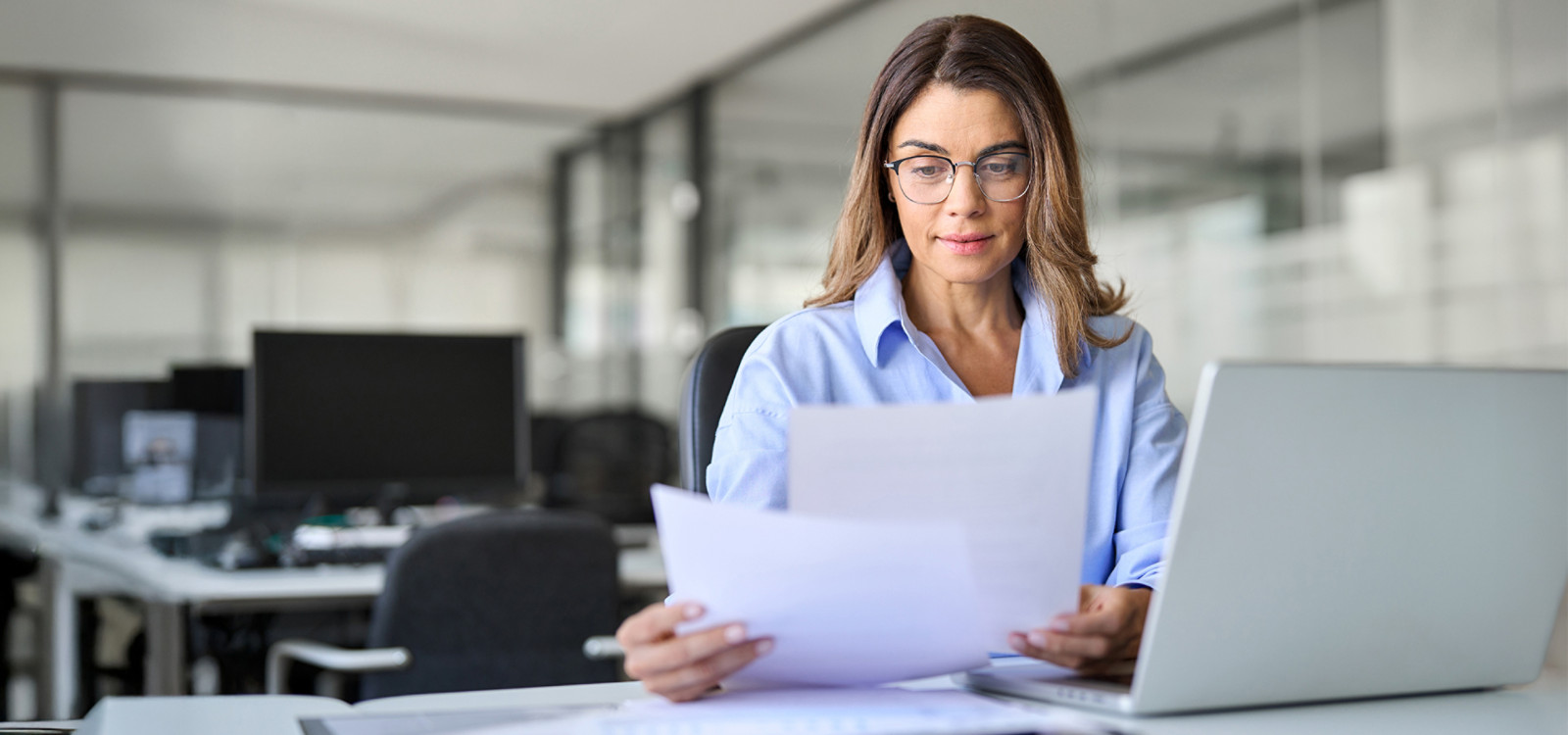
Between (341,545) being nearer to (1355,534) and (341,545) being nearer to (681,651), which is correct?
(681,651)

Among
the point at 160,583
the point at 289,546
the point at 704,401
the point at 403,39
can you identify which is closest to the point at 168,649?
the point at 160,583

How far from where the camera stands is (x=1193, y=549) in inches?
31.0

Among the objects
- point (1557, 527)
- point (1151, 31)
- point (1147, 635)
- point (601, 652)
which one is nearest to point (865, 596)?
point (1147, 635)

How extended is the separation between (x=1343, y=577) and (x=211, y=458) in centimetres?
321

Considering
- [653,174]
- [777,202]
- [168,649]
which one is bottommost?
[168,649]

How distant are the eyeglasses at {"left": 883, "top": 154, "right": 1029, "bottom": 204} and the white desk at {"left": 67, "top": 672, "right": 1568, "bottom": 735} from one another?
0.49 m

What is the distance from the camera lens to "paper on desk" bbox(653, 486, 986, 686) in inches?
30.2

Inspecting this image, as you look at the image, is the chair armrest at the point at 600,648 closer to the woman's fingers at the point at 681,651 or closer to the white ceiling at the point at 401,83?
the woman's fingers at the point at 681,651

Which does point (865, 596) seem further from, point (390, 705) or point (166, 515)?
point (166, 515)

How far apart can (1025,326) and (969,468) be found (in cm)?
60

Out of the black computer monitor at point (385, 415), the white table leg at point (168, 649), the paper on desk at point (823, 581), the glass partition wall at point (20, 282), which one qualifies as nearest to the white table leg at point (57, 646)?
the black computer monitor at point (385, 415)

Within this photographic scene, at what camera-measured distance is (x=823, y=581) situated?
79 cm

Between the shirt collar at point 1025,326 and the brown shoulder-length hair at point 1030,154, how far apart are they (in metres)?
0.01

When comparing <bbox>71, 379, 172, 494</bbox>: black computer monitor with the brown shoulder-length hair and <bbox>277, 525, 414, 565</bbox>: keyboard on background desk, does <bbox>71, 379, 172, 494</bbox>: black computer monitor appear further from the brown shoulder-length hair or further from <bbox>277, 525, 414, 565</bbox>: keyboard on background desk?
the brown shoulder-length hair
